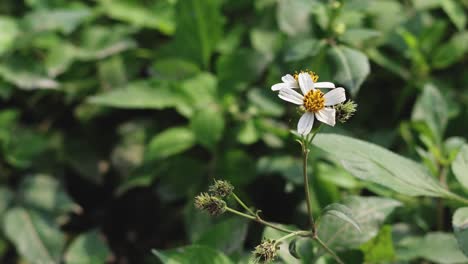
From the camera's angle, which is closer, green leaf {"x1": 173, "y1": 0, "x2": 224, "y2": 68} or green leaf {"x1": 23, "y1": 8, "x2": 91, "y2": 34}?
green leaf {"x1": 173, "y1": 0, "x2": 224, "y2": 68}

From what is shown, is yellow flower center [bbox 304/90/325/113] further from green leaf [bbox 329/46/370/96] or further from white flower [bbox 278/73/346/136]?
green leaf [bbox 329/46/370/96]

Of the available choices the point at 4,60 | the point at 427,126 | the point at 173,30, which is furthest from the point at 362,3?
the point at 4,60

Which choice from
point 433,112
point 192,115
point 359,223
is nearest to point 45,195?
point 192,115

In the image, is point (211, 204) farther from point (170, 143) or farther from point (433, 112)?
point (433, 112)

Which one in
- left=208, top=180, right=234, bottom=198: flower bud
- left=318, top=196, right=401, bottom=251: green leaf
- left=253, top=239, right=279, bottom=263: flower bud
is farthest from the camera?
left=318, top=196, right=401, bottom=251: green leaf

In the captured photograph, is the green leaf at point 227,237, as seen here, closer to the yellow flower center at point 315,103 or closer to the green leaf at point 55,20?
the yellow flower center at point 315,103

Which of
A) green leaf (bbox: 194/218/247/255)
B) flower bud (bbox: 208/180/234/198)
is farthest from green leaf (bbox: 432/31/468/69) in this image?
flower bud (bbox: 208/180/234/198)

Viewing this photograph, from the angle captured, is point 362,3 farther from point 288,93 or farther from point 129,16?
point 129,16
